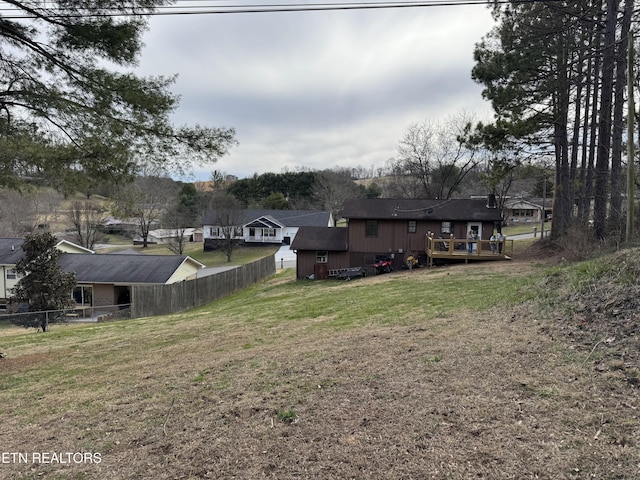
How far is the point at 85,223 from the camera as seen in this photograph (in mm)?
37875

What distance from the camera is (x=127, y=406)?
15.3 ft

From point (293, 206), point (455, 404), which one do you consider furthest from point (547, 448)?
point (293, 206)

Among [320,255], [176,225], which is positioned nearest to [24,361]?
[320,255]

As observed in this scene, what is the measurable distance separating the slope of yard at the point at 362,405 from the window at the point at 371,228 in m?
14.3

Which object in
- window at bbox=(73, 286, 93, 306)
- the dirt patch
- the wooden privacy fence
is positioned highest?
the dirt patch

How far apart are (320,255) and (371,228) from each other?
3535mm

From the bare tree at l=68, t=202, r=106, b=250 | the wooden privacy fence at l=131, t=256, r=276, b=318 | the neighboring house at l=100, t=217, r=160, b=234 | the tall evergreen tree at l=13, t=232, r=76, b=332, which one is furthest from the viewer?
the neighboring house at l=100, t=217, r=160, b=234

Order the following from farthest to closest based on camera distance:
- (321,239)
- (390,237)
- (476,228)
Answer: (321,239) < (390,237) < (476,228)

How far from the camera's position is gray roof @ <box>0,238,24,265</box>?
24.4 m

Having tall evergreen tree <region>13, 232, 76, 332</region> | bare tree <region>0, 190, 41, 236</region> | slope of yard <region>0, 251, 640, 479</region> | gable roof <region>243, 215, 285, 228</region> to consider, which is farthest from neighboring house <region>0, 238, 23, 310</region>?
gable roof <region>243, 215, 285, 228</region>

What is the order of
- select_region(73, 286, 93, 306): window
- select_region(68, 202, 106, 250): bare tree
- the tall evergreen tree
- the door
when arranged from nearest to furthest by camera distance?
the tall evergreen tree
the door
select_region(73, 286, 93, 306): window
select_region(68, 202, 106, 250): bare tree

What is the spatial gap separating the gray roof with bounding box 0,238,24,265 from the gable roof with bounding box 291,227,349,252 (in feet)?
62.3

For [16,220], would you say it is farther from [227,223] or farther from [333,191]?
[333,191]

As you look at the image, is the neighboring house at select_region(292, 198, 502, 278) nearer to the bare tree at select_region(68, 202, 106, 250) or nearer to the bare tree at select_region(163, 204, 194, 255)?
the bare tree at select_region(163, 204, 194, 255)
